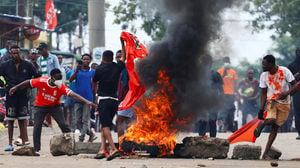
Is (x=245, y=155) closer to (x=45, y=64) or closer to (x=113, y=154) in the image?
(x=113, y=154)

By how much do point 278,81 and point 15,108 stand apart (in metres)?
4.65

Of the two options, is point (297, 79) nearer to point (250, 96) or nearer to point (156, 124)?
point (156, 124)

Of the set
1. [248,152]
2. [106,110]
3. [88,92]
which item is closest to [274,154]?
[248,152]

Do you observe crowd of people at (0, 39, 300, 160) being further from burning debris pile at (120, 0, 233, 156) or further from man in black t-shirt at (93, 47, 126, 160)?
burning debris pile at (120, 0, 233, 156)

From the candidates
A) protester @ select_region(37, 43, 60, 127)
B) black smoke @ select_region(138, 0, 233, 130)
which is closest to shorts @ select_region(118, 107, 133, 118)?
black smoke @ select_region(138, 0, 233, 130)

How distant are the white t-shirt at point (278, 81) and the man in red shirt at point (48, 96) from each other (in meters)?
3.07

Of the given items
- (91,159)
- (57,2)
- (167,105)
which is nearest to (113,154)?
(91,159)

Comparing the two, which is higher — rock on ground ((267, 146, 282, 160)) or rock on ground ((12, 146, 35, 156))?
rock on ground ((12, 146, 35, 156))

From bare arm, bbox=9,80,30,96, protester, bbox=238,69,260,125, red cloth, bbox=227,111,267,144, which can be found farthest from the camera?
protester, bbox=238,69,260,125

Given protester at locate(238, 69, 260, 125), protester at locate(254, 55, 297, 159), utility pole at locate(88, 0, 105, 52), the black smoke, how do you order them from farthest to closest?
utility pole at locate(88, 0, 105, 52) → protester at locate(238, 69, 260, 125) → the black smoke → protester at locate(254, 55, 297, 159)

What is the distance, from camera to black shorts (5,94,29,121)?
11367 mm

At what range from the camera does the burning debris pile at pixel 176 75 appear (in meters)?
10.2

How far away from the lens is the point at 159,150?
10125 mm

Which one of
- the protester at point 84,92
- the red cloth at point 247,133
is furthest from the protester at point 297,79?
the protester at point 84,92
